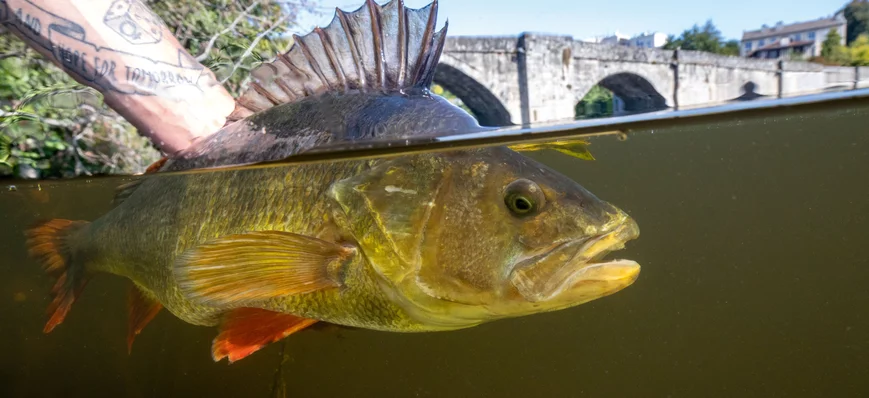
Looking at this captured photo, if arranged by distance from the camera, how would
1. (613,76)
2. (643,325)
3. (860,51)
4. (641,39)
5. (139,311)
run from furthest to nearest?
(643,325), (139,311), (613,76), (641,39), (860,51)

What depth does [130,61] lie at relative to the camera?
1.75 m

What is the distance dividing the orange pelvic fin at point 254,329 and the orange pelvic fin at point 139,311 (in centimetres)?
71

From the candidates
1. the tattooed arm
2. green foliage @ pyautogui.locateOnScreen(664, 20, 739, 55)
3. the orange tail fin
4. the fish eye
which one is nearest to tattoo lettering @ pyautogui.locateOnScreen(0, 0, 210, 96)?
the tattooed arm

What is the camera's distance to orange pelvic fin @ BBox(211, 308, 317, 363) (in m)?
1.48

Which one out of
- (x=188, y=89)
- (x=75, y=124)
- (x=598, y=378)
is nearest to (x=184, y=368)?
(x=75, y=124)

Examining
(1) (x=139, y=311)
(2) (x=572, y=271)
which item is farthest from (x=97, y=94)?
(2) (x=572, y=271)

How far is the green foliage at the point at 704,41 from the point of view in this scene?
3.70 ft

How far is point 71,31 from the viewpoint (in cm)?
166

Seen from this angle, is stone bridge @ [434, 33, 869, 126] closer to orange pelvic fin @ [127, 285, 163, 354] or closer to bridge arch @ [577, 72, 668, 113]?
bridge arch @ [577, 72, 668, 113]

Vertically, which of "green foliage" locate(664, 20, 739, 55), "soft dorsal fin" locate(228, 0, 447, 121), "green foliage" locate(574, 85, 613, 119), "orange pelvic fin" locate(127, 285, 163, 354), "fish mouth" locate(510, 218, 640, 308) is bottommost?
"orange pelvic fin" locate(127, 285, 163, 354)

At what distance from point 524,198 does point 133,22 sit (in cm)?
160

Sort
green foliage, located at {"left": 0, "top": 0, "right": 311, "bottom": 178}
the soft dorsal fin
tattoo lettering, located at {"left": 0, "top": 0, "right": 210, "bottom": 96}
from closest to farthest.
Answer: the soft dorsal fin
tattoo lettering, located at {"left": 0, "top": 0, "right": 210, "bottom": 96}
green foliage, located at {"left": 0, "top": 0, "right": 311, "bottom": 178}

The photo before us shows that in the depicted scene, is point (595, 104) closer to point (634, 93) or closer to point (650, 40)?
point (634, 93)

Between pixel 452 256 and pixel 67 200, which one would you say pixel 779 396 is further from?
pixel 67 200
